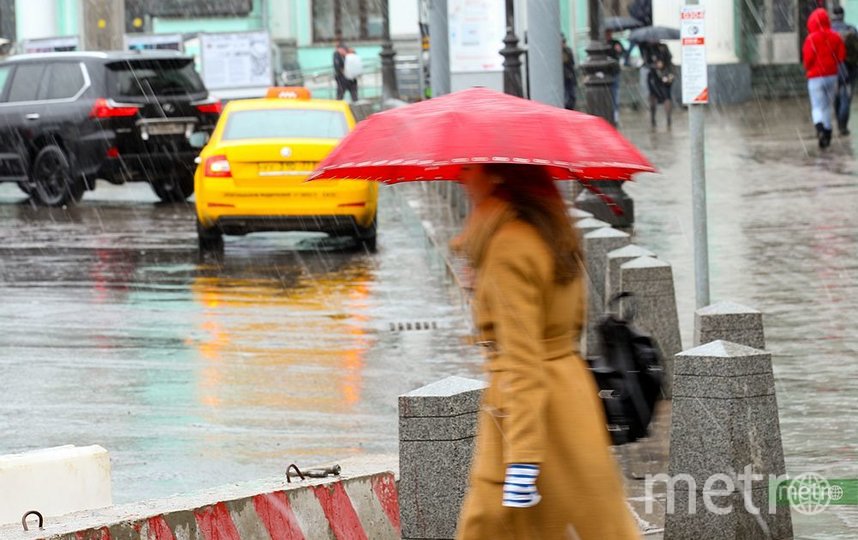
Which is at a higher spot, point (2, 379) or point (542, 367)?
point (542, 367)

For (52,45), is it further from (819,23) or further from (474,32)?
(819,23)

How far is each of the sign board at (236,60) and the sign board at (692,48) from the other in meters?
29.0

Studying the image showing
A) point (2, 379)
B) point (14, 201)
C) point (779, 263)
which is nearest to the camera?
point (2, 379)

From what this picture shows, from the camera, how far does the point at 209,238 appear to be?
57.4 feet

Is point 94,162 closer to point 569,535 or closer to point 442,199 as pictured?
point 442,199

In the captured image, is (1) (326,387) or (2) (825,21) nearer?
(1) (326,387)

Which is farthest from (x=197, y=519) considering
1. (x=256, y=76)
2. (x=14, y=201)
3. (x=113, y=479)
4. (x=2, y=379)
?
(x=256, y=76)

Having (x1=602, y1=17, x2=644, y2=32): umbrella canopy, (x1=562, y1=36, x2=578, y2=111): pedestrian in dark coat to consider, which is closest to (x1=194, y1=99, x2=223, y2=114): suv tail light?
(x1=562, y1=36, x2=578, y2=111): pedestrian in dark coat

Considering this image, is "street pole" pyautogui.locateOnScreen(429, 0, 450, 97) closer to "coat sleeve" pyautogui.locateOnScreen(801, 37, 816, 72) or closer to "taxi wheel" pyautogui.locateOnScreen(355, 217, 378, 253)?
"coat sleeve" pyautogui.locateOnScreen(801, 37, 816, 72)

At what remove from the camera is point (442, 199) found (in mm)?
22328

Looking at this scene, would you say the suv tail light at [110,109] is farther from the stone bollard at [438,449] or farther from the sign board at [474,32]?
the stone bollard at [438,449]

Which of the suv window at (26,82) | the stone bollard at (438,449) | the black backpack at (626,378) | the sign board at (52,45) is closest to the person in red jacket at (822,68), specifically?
the suv window at (26,82)

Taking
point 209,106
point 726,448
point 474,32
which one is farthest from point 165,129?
point 726,448

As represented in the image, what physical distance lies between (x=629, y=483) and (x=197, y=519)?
2.39m
